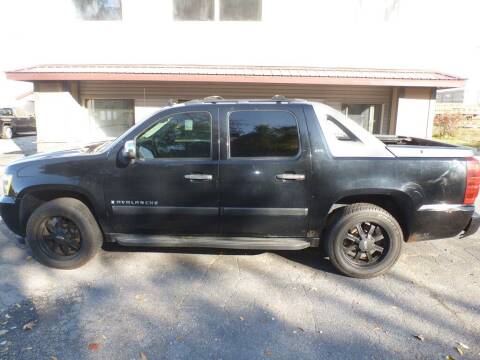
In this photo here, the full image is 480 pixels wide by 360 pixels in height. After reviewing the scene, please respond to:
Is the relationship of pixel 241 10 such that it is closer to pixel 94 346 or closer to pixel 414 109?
pixel 414 109

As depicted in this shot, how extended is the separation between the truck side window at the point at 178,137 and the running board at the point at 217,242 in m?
0.88

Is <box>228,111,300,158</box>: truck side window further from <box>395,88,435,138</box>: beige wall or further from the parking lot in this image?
<box>395,88,435,138</box>: beige wall

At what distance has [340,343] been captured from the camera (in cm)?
274

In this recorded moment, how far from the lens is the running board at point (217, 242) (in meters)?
3.75

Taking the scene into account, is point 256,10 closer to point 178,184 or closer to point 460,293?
point 178,184

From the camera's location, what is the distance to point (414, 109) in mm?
10492

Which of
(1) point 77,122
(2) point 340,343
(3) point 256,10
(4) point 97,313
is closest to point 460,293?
(2) point 340,343

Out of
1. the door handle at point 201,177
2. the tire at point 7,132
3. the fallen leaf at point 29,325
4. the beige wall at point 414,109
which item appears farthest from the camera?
the tire at point 7,132

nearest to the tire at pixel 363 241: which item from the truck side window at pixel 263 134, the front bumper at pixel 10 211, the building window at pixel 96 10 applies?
the truck side window at pixel 263 134

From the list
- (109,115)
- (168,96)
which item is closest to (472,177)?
(168,96)

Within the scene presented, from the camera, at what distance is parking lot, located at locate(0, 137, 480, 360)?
267cm

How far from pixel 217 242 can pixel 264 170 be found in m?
0.92

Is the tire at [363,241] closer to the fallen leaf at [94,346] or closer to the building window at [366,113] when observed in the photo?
the fallen leaf at [94,346]

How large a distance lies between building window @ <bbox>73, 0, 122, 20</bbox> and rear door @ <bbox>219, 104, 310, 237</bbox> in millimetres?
8838
